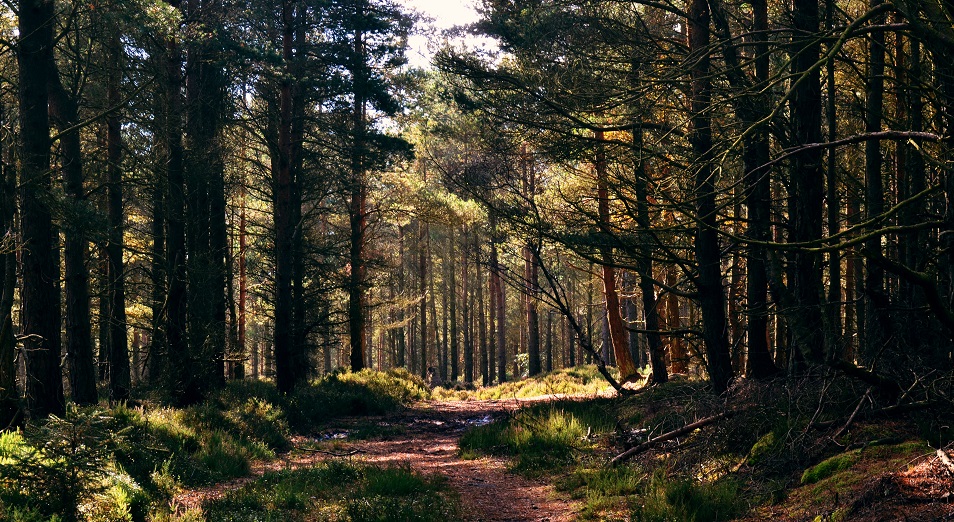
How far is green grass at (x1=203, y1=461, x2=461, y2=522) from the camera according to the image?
6.05 meters

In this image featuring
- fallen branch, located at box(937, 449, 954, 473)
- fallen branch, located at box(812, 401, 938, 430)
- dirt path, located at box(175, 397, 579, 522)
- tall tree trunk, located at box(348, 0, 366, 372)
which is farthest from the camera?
tall tree trunk, located at box(348, 0, 366, 372)

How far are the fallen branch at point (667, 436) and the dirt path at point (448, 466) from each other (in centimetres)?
91

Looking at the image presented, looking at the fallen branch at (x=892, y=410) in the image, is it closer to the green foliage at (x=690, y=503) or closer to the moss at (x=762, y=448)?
the moss at (x=762, y=448)

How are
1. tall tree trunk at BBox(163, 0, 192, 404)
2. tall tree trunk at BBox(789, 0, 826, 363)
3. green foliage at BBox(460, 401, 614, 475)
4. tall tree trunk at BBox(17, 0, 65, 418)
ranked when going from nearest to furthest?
tall tree trunk at BBox(789, 0, 826, 363) → green foliage at BBox(460, 401, 614, 475) → tall tree trunk at BBox(17, 0, 65, 418) → tall tree trunk at BBox(163, 0, 192, 404)

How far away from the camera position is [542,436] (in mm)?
10047

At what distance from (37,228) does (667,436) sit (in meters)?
8.86

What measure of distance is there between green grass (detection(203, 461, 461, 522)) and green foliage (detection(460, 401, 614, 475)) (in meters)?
1.75

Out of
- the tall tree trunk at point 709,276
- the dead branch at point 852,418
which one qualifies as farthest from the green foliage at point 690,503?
the tall tree trunk at point 709,276

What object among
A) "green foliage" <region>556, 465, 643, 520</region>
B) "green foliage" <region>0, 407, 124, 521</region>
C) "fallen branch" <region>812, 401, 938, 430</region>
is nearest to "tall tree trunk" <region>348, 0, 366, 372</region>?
"green foliage" <region>556, 465, 643, 520</region>

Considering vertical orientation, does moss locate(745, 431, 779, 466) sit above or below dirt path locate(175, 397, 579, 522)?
above

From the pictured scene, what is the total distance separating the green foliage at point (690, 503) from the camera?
18.2 ft

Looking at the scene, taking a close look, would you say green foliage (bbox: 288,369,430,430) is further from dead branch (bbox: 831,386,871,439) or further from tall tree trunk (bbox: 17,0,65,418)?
dead branch (bbox: 831,386,871,439)

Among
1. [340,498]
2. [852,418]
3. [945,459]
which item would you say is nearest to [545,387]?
[340,498]

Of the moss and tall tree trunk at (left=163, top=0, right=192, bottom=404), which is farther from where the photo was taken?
tall tree trunk at (left=163, top=0, right=192, bottom=404)
